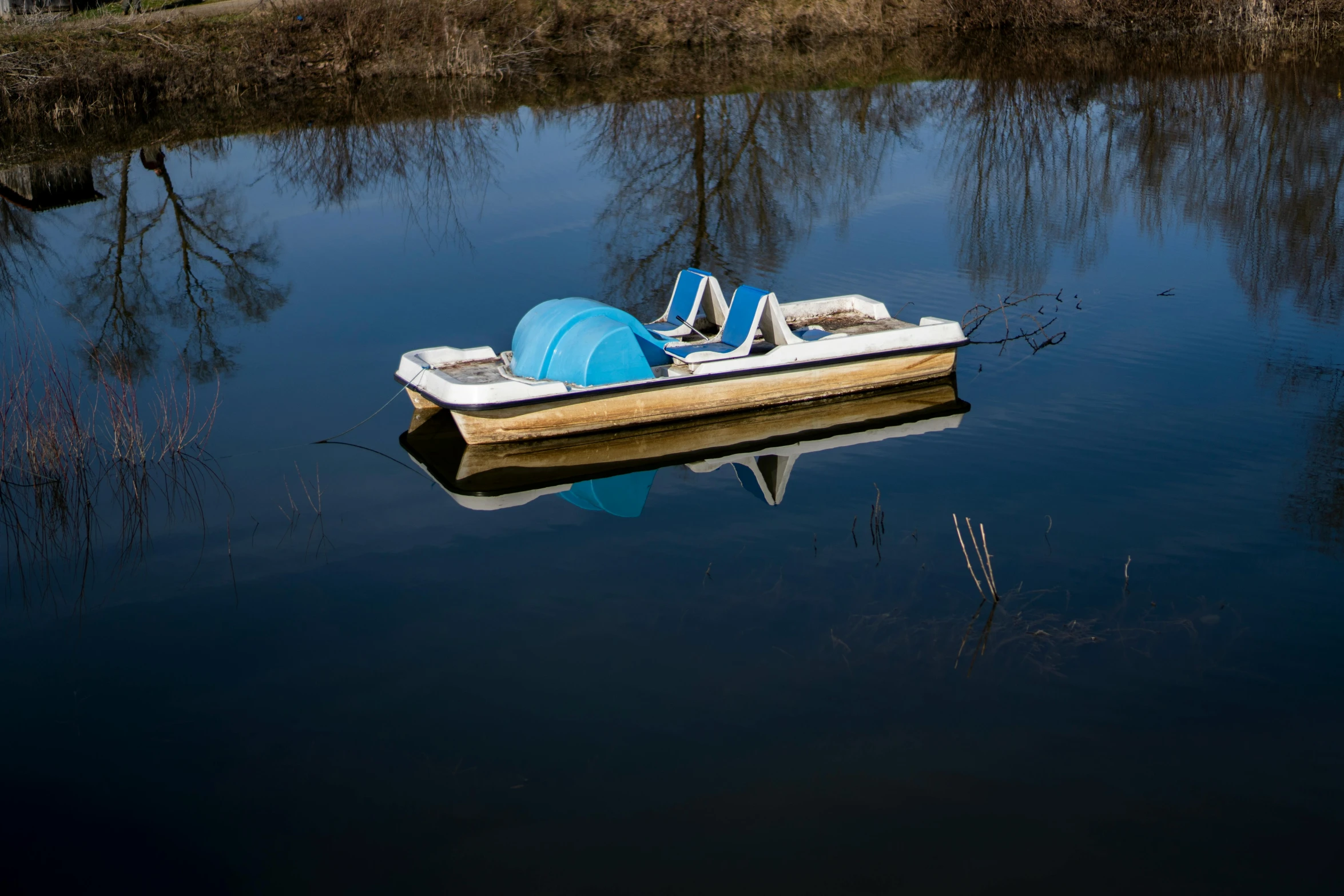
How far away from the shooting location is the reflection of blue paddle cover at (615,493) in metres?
8.59

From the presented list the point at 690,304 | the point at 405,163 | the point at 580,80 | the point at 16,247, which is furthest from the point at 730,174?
the point at 16,247

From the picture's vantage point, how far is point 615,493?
885 centimetres

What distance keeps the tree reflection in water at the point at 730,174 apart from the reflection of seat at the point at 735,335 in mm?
2803

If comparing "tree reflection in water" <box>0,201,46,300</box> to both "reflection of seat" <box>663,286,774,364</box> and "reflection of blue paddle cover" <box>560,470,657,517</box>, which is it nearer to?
"reflection of seat" <box>663,286,774,364</box>

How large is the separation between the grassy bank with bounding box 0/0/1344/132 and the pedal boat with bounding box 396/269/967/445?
1663cm

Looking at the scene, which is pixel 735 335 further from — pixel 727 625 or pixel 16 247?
pixel 16 247

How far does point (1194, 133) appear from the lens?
20500mm

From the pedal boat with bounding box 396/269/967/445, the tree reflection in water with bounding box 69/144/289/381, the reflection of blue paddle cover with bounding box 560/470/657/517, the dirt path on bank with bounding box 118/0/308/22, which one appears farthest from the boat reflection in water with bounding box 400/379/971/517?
the dirt path on bank with bounding box 118/0/308/22

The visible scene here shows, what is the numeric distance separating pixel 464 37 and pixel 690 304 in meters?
19.8

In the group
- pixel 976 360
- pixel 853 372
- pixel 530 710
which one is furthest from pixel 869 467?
pixel 530 710

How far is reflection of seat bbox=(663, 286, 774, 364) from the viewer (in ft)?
32.3

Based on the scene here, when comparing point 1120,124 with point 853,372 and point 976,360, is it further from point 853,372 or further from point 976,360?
point 853,372

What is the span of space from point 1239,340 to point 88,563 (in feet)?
33.5

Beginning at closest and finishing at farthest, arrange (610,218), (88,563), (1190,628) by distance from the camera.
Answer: (1190,628) < (88,563) < (610,218)
